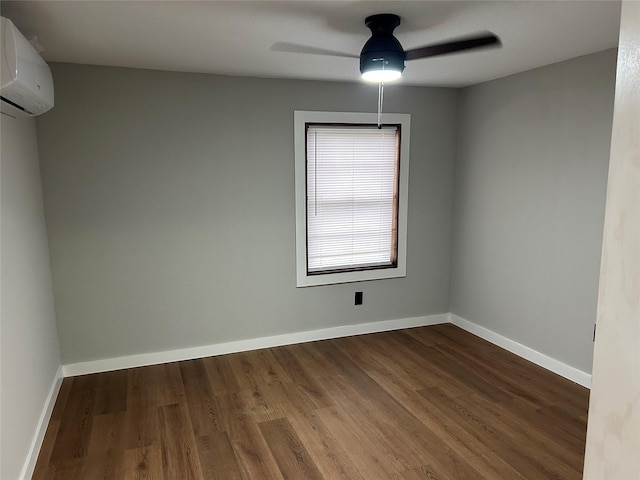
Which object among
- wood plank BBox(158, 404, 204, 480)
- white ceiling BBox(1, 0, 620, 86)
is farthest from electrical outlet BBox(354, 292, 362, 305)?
white ceiling BBox(1, 0, 620, 86)

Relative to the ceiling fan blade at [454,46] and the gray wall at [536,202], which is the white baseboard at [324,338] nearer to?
the gray wall at [536,202]

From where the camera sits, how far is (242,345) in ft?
12.5

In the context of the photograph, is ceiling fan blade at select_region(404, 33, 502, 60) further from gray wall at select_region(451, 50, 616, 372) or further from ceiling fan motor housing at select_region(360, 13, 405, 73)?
gray wall at select_region(451, 50, 616, 372)

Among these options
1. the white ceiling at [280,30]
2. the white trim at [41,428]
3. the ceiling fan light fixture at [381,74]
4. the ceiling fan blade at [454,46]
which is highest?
the white ceiling at [280,30]

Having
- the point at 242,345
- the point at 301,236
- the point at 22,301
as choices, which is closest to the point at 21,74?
the point at 22,301

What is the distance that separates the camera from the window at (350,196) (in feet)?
12.6

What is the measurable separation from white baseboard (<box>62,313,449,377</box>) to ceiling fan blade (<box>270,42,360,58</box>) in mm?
2292

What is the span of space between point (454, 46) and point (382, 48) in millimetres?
332

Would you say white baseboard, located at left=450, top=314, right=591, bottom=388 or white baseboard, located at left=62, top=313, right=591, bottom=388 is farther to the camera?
white baseboard, located at left=62, top=313, right=591, bottom=388

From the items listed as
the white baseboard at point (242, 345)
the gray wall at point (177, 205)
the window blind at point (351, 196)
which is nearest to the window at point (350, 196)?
the window blind at point (351, 196)

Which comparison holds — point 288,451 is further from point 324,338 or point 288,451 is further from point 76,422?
point 324,338

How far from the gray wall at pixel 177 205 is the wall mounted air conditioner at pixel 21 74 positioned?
0.76 m

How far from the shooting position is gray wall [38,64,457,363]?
3219 mm

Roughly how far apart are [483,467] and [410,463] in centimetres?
37
